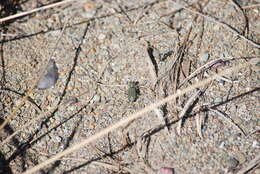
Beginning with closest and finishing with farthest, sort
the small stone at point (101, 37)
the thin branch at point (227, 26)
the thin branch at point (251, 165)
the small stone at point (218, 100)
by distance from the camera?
the thin branch at point (251, 165), the small stone at point (218, 100), the thin branch at point (227, 26), the small stone at point (101, 37)

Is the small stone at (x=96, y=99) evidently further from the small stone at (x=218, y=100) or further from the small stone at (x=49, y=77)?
the small stone at (x=218, y=100)

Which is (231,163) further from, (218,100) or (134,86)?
(134,86)

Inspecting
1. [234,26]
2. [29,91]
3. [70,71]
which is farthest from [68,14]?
[234,26]

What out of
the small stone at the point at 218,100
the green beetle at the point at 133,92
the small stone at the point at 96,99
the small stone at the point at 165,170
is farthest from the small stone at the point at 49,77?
the small stone at the point at 218,100

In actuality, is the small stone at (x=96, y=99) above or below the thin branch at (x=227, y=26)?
below

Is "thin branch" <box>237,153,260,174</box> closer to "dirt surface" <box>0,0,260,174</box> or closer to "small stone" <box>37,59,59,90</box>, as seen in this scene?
"dirt surface" <box>0,0,260,174</box>

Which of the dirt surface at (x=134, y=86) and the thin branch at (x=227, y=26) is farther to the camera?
the thin branch at (x=227, y=26)

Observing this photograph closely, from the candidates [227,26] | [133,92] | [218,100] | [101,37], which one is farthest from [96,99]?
[227,26]
